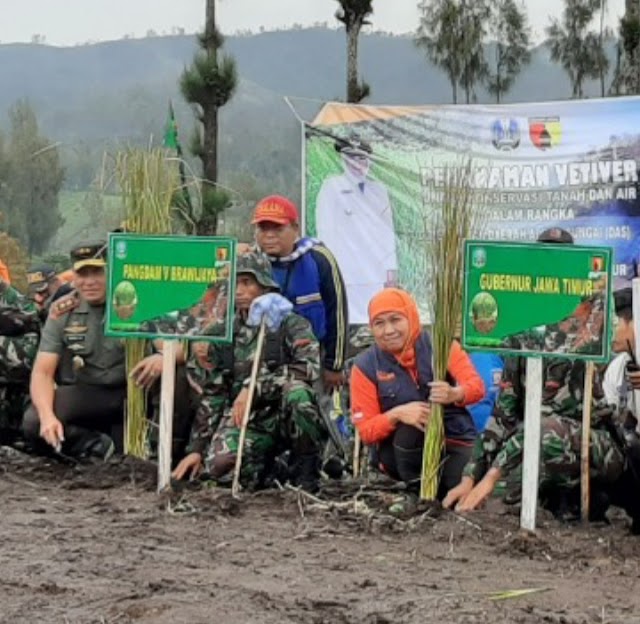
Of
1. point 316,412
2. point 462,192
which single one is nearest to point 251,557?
point 316,412

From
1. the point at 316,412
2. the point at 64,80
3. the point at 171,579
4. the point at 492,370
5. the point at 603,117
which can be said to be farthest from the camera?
the point at 64,80

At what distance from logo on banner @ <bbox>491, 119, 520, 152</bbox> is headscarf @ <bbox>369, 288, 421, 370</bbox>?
11.6 ft

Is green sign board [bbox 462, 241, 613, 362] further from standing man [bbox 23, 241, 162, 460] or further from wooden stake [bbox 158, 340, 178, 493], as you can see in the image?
standing man [bbox 23, 241, 162, 460]

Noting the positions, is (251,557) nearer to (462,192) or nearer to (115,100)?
(462,192)

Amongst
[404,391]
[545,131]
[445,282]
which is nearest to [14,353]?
[404,391]

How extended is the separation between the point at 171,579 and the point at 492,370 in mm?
3109

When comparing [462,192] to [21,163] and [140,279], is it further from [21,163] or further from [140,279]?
[21,163]

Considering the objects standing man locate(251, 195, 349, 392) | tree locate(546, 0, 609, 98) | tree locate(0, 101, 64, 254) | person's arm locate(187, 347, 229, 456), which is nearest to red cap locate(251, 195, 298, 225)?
standing man locate(251, 195, 349, 392)

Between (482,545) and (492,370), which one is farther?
(492,370)

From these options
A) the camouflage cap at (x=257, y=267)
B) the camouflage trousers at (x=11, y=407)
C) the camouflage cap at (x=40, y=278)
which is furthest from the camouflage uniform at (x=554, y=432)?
the camouflage cap at (x=40, y=278)

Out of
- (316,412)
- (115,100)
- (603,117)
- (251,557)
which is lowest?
(251,557)

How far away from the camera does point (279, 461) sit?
5582 millimetres

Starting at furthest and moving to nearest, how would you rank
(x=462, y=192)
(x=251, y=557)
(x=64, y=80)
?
1. (x=64, y=80)
2. (x=462, y=192)
3. (x=251, y=557)

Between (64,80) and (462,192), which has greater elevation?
(64,80)
